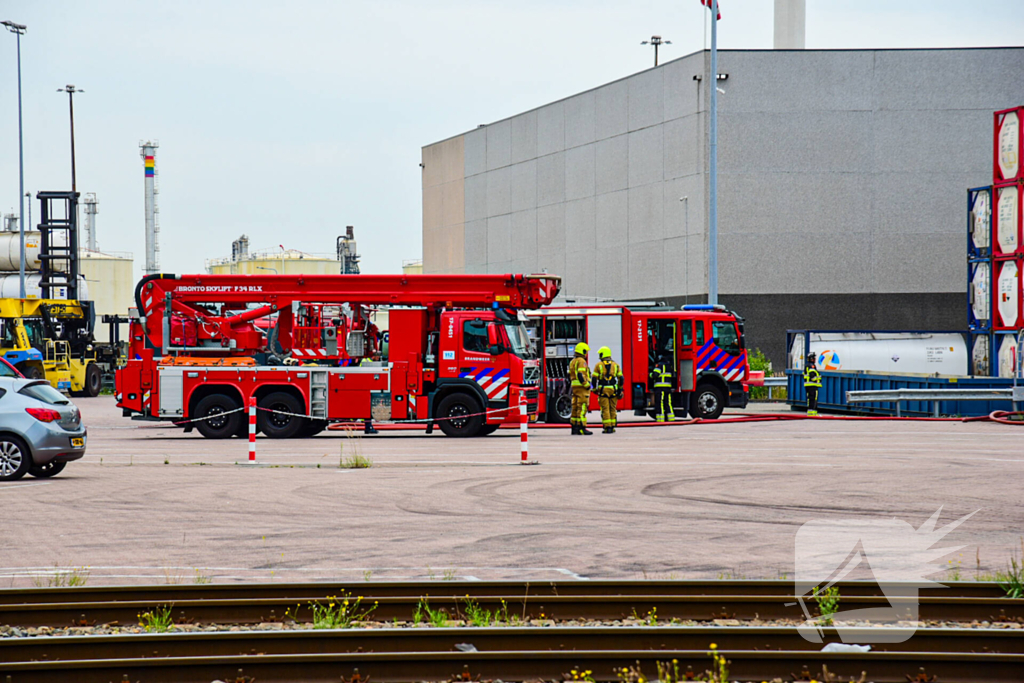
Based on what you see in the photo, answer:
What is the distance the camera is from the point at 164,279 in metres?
24.2

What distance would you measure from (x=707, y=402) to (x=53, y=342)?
2549cm

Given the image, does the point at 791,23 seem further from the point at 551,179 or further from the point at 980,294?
the point at 980,294

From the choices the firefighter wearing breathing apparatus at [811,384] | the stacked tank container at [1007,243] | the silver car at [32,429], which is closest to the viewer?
the silver car at [32,429]

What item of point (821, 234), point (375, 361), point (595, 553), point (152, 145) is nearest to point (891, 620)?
point (595, 553)

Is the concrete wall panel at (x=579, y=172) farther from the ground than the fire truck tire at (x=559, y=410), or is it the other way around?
the concrete wall panel at (x=579, y=172)

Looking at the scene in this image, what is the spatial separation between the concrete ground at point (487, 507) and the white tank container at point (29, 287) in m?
35.8

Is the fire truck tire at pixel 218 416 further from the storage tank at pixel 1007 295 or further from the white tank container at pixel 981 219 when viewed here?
the white tank container at pixel 981 219

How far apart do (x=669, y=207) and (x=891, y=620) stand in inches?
1707

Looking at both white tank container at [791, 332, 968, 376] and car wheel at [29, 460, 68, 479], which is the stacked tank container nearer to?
white tank container at [791, 332, 968, 376]

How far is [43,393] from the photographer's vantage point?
50.8 ft

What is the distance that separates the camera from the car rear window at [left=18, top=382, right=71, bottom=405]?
15.3 metres

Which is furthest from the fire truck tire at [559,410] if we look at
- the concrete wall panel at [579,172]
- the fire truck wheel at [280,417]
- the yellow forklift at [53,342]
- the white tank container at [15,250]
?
the white tank container at [15,250]

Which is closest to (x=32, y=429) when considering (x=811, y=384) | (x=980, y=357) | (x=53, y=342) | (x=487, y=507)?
(x=487, y=507)

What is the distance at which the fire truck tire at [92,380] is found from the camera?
44.8m
